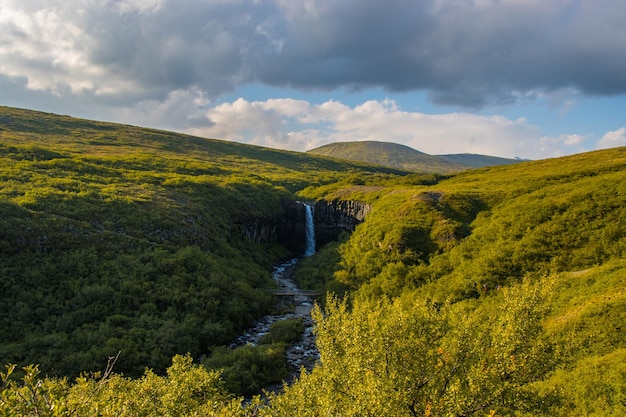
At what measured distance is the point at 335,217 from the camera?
80812 millimetres

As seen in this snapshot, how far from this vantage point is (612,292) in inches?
998

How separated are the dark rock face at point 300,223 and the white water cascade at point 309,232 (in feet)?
2.61

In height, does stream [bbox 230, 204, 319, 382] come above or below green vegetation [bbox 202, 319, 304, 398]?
below

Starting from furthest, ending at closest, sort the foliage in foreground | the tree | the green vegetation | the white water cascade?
the white water cascade → the green vegetation → the tree → the foliage in foreground

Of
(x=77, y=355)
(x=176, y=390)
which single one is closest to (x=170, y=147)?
(x=77, y=355)

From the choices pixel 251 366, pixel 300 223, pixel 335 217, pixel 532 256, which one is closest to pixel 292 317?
pixel 251 366

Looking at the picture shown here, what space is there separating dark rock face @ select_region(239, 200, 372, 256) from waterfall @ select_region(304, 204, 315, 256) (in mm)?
802

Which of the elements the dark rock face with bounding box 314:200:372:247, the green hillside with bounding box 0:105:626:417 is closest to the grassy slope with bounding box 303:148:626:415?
the green hillside with bounding box 0:105:626:417

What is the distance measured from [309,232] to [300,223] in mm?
3325

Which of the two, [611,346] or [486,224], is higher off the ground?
[486,224]

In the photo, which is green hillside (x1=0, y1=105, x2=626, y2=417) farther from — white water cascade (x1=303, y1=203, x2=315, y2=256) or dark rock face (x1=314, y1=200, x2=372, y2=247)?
white water cascade (x1=303, y1=203, x2=315, y2=256)

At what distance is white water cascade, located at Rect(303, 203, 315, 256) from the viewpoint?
269 ft

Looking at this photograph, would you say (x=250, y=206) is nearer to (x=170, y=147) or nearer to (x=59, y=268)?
(x=59, y=268)

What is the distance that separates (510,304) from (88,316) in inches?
1422
